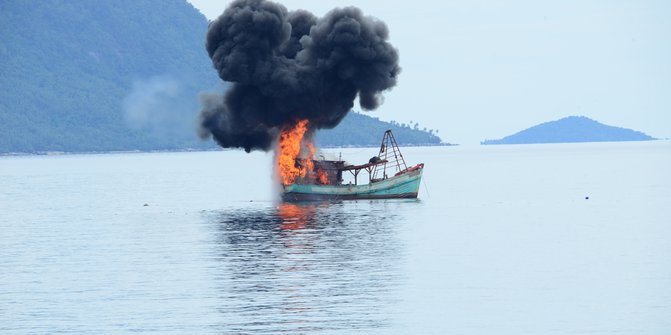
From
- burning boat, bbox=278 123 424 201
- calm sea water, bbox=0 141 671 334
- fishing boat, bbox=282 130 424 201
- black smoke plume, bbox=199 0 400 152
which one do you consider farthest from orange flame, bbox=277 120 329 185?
calm sea water, bbox=0 141 671 334

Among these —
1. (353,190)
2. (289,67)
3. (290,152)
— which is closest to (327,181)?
(353,190)

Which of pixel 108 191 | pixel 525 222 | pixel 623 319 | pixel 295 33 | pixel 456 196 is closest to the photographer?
pixel 623 319

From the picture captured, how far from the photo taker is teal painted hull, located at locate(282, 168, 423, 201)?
4665 inches

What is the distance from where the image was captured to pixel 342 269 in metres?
65.8

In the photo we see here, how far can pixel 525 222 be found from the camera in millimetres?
100250

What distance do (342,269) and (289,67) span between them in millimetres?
60177

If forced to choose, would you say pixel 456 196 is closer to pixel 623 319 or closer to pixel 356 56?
pixel 356 56

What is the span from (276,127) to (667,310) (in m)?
76.5

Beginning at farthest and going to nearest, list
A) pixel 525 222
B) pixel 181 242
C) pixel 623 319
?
pixel 525 222
pixel 181 242
pixel 623 319

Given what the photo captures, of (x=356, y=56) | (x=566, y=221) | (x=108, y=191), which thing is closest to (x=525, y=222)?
(x=566, y=221)

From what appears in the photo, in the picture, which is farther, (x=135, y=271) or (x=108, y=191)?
(x=108, y=191)

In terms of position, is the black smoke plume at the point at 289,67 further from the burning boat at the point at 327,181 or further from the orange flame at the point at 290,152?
the burning boat at the point at 327,181

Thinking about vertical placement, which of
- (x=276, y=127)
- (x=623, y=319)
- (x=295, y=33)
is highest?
(x=295, y=33)

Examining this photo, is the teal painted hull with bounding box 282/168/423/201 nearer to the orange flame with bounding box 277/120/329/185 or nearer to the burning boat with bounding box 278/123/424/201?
the burning boat with bounding box 278/123/424/201
